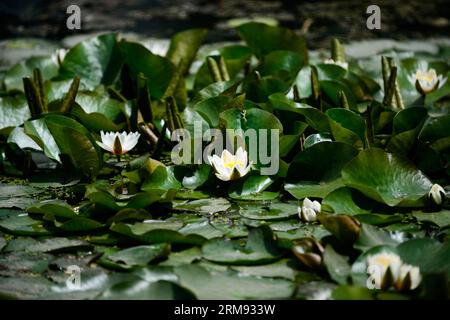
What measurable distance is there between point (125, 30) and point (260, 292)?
3.33 metres

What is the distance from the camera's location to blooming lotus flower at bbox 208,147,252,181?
203 cm

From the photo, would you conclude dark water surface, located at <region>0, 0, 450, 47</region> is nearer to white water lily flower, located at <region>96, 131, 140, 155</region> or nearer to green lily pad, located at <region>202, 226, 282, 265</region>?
white water lily flower, located at <region>96, 131, 140, 155</region>

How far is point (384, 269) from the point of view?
4.91 ft

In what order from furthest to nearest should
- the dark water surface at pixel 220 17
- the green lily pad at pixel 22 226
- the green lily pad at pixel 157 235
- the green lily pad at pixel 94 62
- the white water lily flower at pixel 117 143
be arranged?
the dark water surface at pixel 220 17, the green lily pad at pixel 94 62, the white water lily flower at pixel 117 143, the green lily pad at pixel 22 226, the green lily pad at pixel 157 235

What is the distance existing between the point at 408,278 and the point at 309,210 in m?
0.42

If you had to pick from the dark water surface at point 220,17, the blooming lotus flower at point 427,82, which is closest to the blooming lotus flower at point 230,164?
the blooming lotus flower at point 427,82

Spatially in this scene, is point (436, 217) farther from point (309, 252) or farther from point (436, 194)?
point (309, 252)

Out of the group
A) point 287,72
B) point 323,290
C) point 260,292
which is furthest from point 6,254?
point 287,72

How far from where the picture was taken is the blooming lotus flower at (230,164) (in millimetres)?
2029

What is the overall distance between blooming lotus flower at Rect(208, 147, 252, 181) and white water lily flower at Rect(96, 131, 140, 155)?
13.1 inches

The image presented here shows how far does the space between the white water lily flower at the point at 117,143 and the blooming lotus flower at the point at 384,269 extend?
0.98 metres

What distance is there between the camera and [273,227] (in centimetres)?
183

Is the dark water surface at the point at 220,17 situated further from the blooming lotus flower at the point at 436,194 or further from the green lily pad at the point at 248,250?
the green lily pad at the point at 248,250

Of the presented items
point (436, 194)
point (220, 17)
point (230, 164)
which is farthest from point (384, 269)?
point (220, 17)
